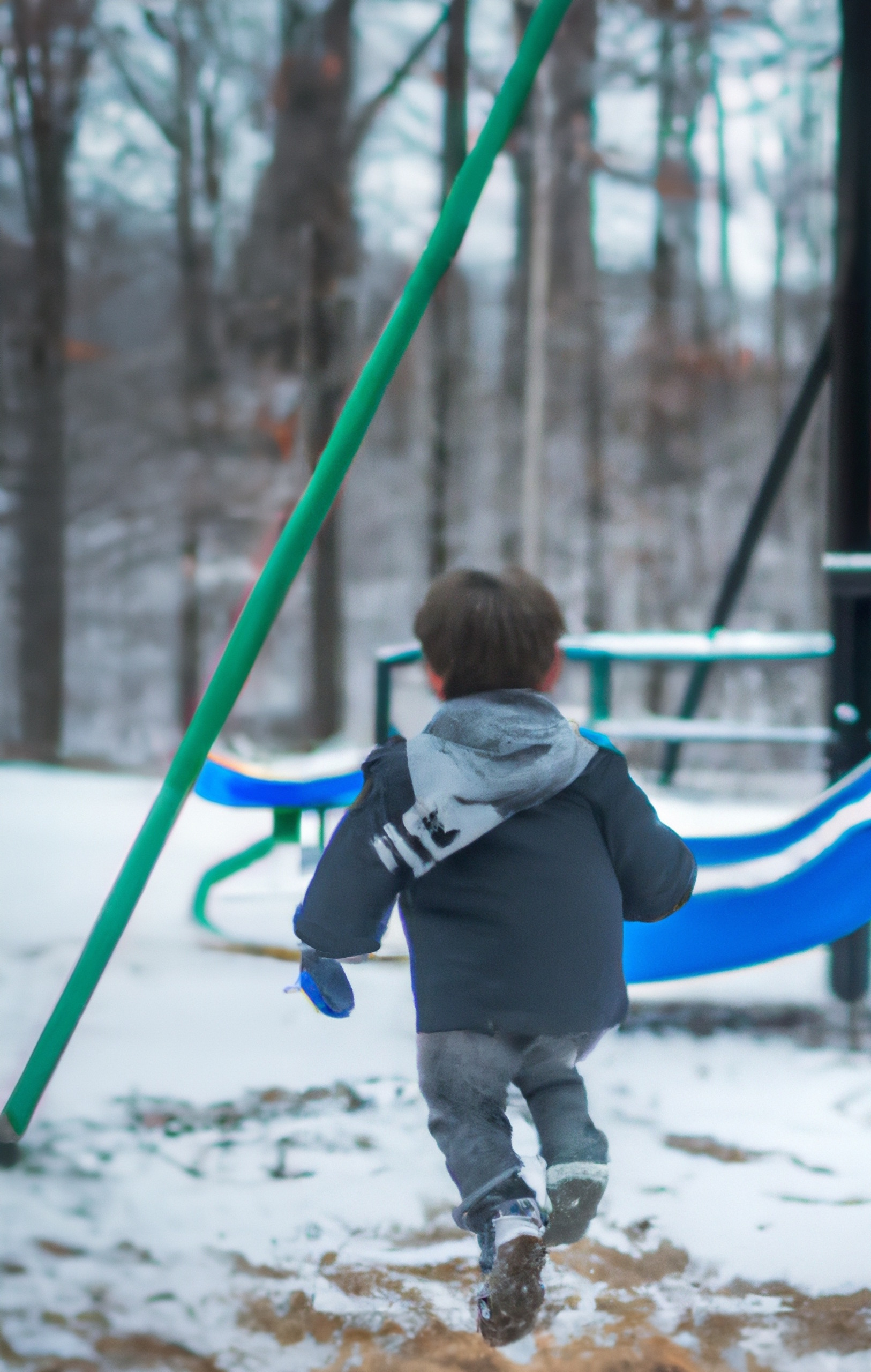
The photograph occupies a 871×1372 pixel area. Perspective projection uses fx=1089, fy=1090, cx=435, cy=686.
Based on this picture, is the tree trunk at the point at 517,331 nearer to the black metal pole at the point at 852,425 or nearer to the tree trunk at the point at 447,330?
the tree trunk at the point at 447,330

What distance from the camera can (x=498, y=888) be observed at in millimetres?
1127

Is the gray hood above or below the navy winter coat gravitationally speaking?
above

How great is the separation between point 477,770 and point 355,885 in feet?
0.56

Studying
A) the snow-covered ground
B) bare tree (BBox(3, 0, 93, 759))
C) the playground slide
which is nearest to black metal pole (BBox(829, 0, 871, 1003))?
the playground slide

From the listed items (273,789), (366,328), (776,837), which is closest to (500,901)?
(776,837)

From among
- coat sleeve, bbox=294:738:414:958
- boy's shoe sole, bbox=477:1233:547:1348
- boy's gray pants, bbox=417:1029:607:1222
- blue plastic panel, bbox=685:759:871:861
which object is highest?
coat sleeve, bbox=294:738:414:958

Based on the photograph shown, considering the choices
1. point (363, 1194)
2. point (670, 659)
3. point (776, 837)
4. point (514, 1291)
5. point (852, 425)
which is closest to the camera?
point (514, 1291)

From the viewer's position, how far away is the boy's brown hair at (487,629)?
115 cm

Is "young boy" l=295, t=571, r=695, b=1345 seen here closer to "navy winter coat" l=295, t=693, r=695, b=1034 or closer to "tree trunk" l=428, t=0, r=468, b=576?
"navy winter coat" l=295, t=693, r=695, b=1034

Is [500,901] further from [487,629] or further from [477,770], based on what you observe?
[487,629]

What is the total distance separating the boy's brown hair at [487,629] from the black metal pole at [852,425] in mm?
1205

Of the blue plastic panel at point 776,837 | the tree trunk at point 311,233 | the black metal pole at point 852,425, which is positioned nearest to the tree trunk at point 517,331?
the tree trunk at point 311,233

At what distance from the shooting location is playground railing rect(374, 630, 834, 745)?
301 cm

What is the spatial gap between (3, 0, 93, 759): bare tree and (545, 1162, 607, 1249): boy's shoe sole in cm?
448
